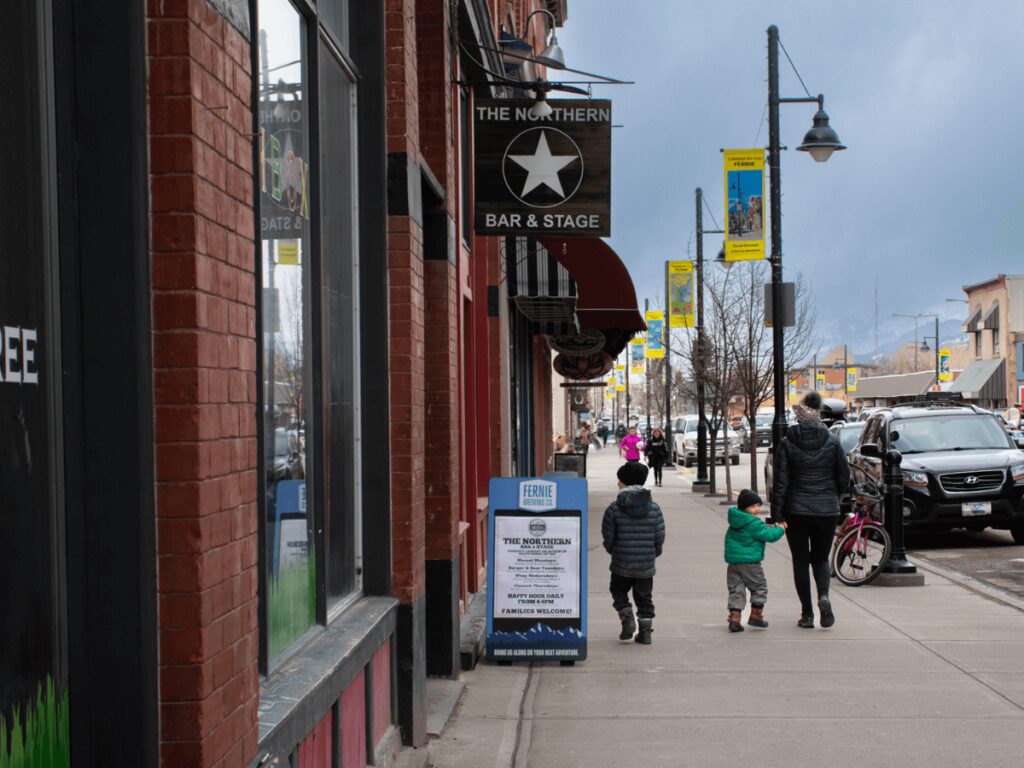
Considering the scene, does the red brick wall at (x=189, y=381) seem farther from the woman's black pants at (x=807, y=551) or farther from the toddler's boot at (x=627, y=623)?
the woman's black pants at (x=807, y=551)

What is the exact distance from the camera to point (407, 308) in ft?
21.7

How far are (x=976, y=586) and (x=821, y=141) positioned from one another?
7.04 meters

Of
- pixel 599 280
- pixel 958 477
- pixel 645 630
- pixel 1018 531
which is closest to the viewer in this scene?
pixel 645 630

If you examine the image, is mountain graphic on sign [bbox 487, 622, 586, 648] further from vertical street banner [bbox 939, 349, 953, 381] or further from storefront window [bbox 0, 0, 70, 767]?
vertical street banner [bbox 939, 349, 953, 381]

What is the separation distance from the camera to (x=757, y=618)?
35.3ft

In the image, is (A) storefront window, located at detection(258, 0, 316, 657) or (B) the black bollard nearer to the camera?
(A) storefront window, located at detection(258, 0, 316, 657)

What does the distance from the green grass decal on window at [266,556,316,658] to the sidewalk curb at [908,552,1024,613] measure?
28.1 ft

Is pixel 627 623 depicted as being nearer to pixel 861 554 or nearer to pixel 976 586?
pixel 861 554

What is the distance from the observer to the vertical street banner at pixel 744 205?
19.1 meters

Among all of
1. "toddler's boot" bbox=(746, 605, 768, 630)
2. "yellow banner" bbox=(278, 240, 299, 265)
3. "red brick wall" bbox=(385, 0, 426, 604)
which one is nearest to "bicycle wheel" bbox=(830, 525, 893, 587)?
"toddler's boot" bbox=(746, 605, 768, 630)

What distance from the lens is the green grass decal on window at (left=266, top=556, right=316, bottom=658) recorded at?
4570 mm

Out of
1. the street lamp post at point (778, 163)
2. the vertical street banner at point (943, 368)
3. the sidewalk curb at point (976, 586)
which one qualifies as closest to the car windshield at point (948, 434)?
the street lamp post at point (778, 163)

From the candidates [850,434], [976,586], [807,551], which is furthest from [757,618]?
[850,434]

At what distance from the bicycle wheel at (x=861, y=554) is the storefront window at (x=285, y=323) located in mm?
9423
